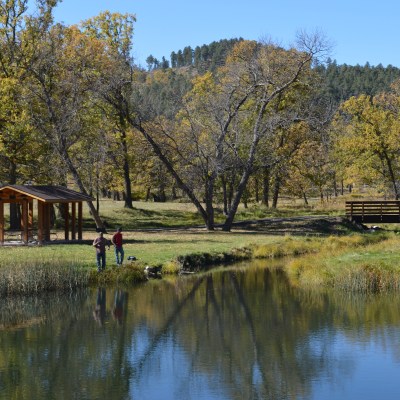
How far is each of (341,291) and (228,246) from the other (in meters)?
12.7

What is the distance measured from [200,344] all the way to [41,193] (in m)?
20.3

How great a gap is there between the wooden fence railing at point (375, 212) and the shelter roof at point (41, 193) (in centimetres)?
2235

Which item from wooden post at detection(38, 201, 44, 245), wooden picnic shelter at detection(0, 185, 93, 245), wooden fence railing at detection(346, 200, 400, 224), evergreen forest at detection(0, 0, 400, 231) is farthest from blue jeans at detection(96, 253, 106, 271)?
wooden fence railing at detection(346, 200, 400, 224)

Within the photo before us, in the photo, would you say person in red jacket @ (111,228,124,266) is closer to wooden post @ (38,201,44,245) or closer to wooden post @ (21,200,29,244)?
wooden post @ (38,201,44,245)

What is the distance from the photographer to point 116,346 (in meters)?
20.7

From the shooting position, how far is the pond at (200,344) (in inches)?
654

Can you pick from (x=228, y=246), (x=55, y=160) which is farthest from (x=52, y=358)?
(x=55, y=160)

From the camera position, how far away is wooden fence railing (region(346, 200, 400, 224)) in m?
52.5

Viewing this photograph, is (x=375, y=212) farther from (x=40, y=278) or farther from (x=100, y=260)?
(x=40, y=278)

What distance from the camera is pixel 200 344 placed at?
20766mm

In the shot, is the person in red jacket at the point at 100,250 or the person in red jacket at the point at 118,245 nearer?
the person in red jacket at the point at 100,250

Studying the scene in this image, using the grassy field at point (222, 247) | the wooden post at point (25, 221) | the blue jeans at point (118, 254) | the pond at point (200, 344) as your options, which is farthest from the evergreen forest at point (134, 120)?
the pond at point (200, 344)

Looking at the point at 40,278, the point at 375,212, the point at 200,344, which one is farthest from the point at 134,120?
the point at 200,344

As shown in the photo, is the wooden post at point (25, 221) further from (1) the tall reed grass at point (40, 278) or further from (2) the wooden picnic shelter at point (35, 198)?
(1) the tall reed grass at point (40, 278)
